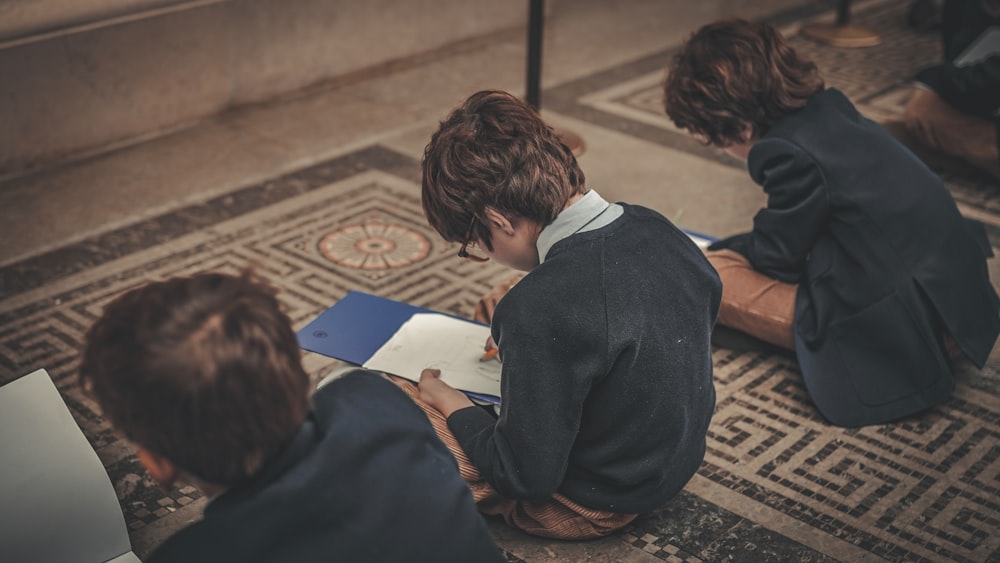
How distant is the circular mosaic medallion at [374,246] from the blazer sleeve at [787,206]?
1088 millimetres

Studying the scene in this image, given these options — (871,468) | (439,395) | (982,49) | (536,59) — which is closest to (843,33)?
(982,49)

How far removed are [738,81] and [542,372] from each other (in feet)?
3.61

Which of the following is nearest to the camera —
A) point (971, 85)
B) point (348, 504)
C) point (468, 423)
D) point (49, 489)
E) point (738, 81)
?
point (348, 504)

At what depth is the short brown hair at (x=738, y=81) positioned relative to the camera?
261cm

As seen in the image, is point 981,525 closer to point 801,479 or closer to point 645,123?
point 801,479

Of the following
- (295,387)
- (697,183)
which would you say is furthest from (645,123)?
(295,387)

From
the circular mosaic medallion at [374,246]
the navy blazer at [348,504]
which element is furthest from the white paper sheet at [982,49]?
the navy blazer at [348,504]

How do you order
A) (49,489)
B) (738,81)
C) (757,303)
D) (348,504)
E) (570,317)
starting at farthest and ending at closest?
(757,303) < (738,81) < (49,489) < (570,317) < (348,504)

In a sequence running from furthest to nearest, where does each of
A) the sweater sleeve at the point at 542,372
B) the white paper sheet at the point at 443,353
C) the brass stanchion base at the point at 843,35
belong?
the brass stanchion base at the point at 843,35, the white paper sheet at the point at 443,353, the sweater sleeve at the point at 542,372

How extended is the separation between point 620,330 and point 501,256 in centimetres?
30

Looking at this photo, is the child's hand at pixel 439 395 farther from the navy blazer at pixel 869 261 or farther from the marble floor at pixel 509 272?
the navy blazer at pixel 869 261

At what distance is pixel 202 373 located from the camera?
1270 mm

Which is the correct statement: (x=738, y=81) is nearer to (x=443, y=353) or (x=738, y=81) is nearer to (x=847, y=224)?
(x=847, y=224)

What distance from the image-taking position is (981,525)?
2.31 meters
